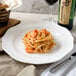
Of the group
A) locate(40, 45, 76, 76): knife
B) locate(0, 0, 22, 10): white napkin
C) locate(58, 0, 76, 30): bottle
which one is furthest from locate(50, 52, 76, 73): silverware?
locate(0, 0, 22, 10): white napkin

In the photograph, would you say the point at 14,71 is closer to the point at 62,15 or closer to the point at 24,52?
the point at 24,52

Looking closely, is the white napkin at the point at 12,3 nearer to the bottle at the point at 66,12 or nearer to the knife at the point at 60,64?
the bottle at the point at 66,12

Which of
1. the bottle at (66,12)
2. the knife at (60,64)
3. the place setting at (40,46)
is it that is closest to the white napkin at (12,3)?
the place setting at (40,46)

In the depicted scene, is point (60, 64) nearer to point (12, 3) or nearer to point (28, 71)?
point (28, 71)

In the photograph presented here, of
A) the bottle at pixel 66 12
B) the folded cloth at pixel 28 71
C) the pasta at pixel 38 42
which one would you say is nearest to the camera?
the folded cloth at pixel 28 71

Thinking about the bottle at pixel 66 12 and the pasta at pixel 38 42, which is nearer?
the pasta at pixel 38 42

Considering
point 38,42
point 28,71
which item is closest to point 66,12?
point 38,42
